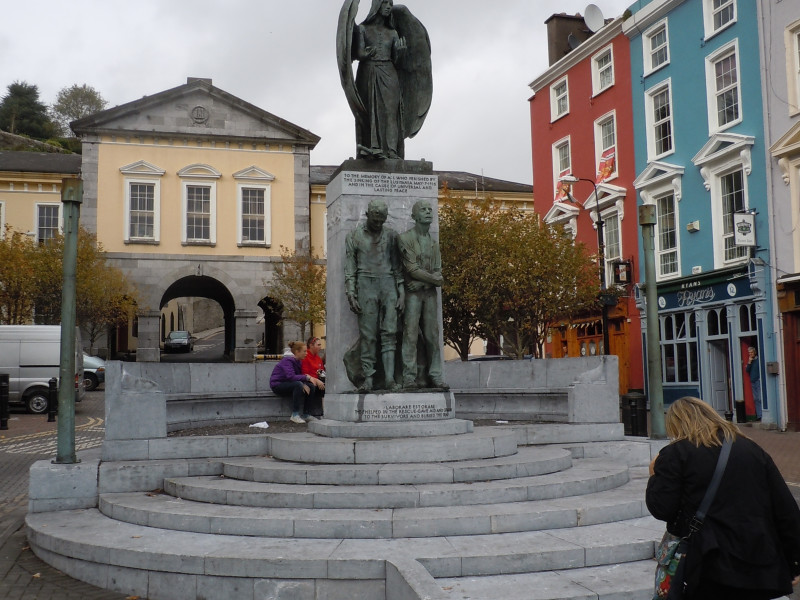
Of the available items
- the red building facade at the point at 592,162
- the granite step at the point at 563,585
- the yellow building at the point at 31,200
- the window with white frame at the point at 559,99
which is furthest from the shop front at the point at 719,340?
the yellow building at the point at 31,200

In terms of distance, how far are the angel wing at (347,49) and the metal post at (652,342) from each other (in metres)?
4.17

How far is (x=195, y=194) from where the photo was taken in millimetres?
38812

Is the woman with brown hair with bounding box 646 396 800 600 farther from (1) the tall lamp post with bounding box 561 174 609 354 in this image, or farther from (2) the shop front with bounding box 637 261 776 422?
(2) the shop front with bounding box 637 261 776 422

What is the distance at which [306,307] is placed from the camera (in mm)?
36250

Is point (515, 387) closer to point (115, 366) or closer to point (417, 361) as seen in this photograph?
point (417, 361)

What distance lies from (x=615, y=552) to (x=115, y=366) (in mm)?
5580

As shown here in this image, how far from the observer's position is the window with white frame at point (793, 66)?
2031 centimetres

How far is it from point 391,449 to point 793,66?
17.6m

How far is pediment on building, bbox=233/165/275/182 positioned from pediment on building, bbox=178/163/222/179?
957 millimetres

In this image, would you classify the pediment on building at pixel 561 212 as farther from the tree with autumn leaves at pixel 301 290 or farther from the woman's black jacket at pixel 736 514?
the woman's black jacket at pixel 736 514

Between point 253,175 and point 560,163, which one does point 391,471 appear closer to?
point 560,163

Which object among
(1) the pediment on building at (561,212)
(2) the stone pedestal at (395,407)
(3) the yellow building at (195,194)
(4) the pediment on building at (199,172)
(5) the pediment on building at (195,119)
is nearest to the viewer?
(2) the stone pedestal at (395,407)

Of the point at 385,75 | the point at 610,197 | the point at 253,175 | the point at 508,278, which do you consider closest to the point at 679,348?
the point at 508,278

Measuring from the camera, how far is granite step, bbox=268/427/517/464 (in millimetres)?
7953
